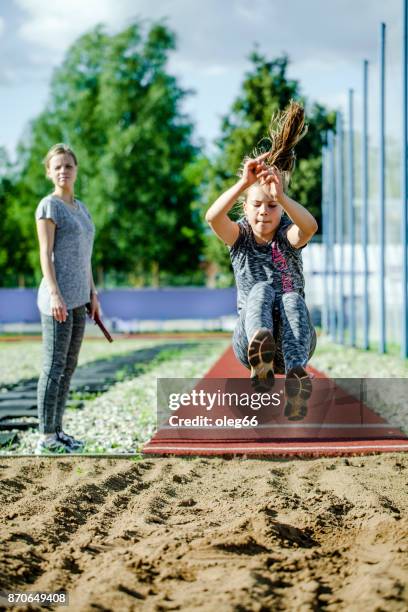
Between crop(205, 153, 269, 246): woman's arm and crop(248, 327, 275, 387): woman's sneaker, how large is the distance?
0.75 metres

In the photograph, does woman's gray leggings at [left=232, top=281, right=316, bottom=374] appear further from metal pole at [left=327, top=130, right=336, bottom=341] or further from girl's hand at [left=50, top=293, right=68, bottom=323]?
metal pole at [left=327, top=130, right=336, bottom=341]

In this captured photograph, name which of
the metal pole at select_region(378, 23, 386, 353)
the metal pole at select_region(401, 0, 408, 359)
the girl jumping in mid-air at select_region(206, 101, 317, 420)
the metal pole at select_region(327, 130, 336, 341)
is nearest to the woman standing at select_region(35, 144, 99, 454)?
the girl jumping in mid-air at select_region(206, 101, 317, 420)

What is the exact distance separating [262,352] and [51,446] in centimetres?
192

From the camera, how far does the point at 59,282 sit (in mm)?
5164

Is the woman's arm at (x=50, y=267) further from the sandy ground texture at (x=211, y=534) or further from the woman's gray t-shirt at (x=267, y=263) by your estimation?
the woman's gray t-shirt at (x=267, y=263)

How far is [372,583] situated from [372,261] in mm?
21354

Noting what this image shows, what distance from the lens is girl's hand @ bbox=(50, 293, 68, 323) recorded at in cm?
495

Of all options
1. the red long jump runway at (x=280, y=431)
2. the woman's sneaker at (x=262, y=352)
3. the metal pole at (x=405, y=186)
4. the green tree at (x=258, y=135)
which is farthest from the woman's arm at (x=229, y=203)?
the green tree at (x=258, y=135)

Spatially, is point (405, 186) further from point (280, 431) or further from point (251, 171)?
point (251, 171)

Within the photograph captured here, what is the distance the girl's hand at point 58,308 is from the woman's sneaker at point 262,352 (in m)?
1.53

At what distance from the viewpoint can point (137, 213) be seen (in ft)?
143

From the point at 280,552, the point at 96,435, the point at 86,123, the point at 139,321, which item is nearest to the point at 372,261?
the point at 139,321

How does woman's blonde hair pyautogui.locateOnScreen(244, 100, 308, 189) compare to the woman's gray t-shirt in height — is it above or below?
above

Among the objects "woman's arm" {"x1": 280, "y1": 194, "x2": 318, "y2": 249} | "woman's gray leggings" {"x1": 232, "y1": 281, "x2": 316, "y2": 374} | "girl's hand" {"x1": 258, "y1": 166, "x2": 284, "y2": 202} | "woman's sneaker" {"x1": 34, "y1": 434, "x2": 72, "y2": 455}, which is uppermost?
"girl's hand" {"x1": 258, "y1": 166, "x2": 284, "y2": 202}
